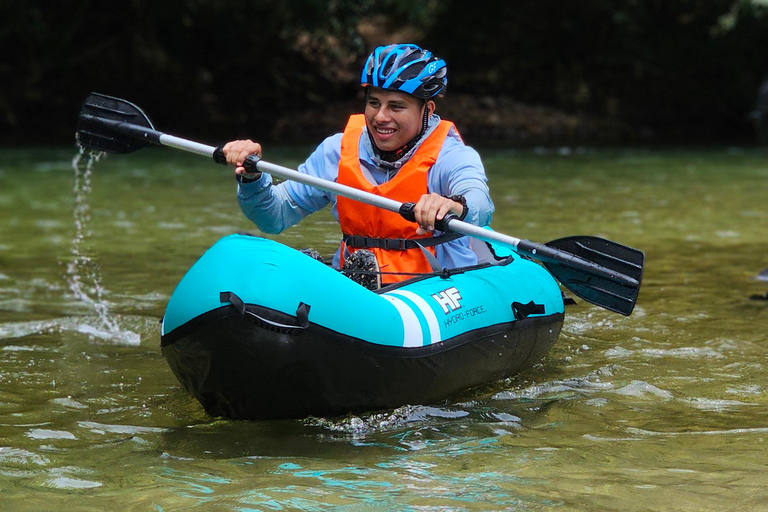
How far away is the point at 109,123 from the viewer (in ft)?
13.9

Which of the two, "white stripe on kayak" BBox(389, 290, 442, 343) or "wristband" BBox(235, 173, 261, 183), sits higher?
"wristband" BBox(235, 173, 261, 183)

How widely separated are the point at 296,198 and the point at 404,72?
673mm

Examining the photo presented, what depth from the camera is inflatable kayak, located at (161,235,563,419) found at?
9.93 feet

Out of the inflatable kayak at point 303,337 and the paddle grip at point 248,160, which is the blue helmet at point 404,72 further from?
the inflatable kayak at point 303,337

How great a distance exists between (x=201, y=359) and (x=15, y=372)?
1.28 meters

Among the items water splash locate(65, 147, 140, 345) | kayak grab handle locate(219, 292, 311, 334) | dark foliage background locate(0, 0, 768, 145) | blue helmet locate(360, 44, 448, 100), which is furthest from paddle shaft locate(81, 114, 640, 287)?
dark foliage background locate(0, 0, 768, 145)

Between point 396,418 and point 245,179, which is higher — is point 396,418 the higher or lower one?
the lower one

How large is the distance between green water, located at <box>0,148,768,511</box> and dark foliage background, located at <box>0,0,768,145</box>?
384 inches

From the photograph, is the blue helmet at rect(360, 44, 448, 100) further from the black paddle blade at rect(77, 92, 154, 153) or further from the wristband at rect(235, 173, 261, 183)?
the black paddle blade at rect(77, 92, 154, 153)

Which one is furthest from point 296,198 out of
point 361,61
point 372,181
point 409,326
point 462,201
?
point 361,61

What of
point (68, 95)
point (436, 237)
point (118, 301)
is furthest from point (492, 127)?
point (436, 237)

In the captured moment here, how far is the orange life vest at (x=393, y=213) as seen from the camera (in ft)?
12.4

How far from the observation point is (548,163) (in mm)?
13602

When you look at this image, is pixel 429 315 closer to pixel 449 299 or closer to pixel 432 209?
pixel 449 299
